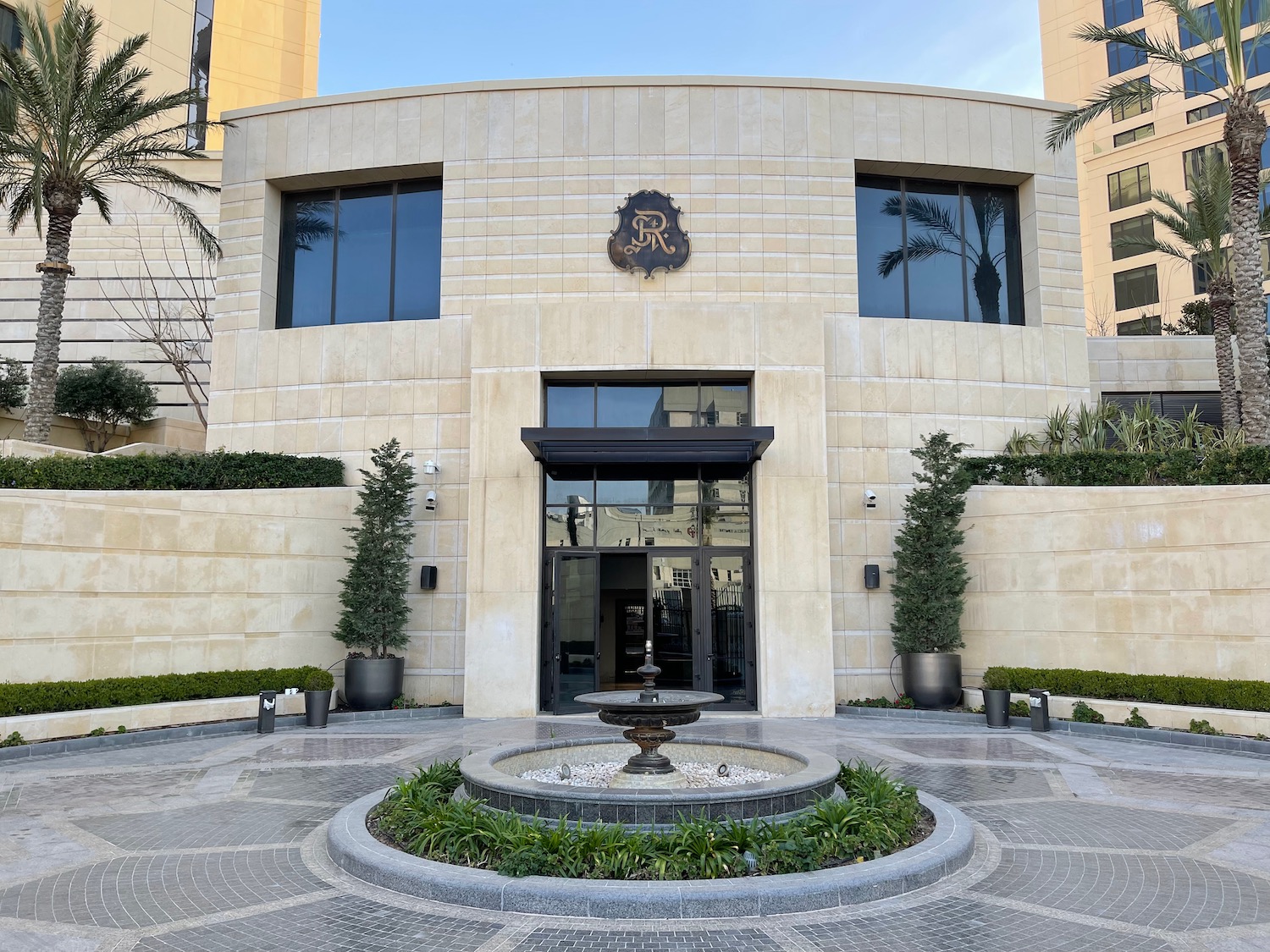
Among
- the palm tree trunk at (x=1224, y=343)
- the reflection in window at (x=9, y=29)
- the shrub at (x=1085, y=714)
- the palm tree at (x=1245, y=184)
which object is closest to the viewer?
the shrub at (x=1085, y=714)

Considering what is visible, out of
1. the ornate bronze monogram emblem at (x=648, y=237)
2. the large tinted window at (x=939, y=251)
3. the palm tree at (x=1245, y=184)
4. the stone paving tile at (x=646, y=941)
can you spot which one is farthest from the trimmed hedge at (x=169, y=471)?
the palm tree at (x=1245, y=184)

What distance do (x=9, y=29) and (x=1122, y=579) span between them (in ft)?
126

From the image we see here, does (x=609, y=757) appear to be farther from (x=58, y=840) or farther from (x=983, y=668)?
(x=983, y=668)

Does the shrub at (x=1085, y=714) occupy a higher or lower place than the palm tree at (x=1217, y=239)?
lower

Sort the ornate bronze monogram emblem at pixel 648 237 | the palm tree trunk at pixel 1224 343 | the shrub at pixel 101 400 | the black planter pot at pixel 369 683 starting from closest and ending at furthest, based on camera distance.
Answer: the black planter pot at pixel 369 683
the ornate bronze monogram emblem at pixel 648 237
the palm tree trunk at pixel 1224 343
the shrub at pixel 101 400

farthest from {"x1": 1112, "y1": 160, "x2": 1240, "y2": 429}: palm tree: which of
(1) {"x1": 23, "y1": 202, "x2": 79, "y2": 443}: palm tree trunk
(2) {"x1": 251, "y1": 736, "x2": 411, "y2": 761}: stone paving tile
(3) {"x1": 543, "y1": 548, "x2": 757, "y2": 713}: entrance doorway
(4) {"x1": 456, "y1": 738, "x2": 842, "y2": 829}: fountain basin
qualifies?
(1) {"x1": 23, "y1": 202, "x2": 79, "y2": 443}: palm tree trunk

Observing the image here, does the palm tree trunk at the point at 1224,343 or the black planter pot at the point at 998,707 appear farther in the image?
the palm tree trunk at the point at 1224,343

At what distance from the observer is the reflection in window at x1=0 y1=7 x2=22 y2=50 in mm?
31141

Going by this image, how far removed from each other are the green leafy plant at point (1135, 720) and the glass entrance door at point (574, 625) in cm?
834

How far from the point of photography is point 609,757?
32.6 ft

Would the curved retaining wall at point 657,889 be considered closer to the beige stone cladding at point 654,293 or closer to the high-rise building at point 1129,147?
the beige stone cladding at point 654,293

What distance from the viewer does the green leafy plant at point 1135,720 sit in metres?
13.3

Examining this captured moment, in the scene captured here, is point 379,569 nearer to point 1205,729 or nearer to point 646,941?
point 646,941

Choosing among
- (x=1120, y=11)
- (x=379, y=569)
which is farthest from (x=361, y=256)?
(x=1120, y=11)
